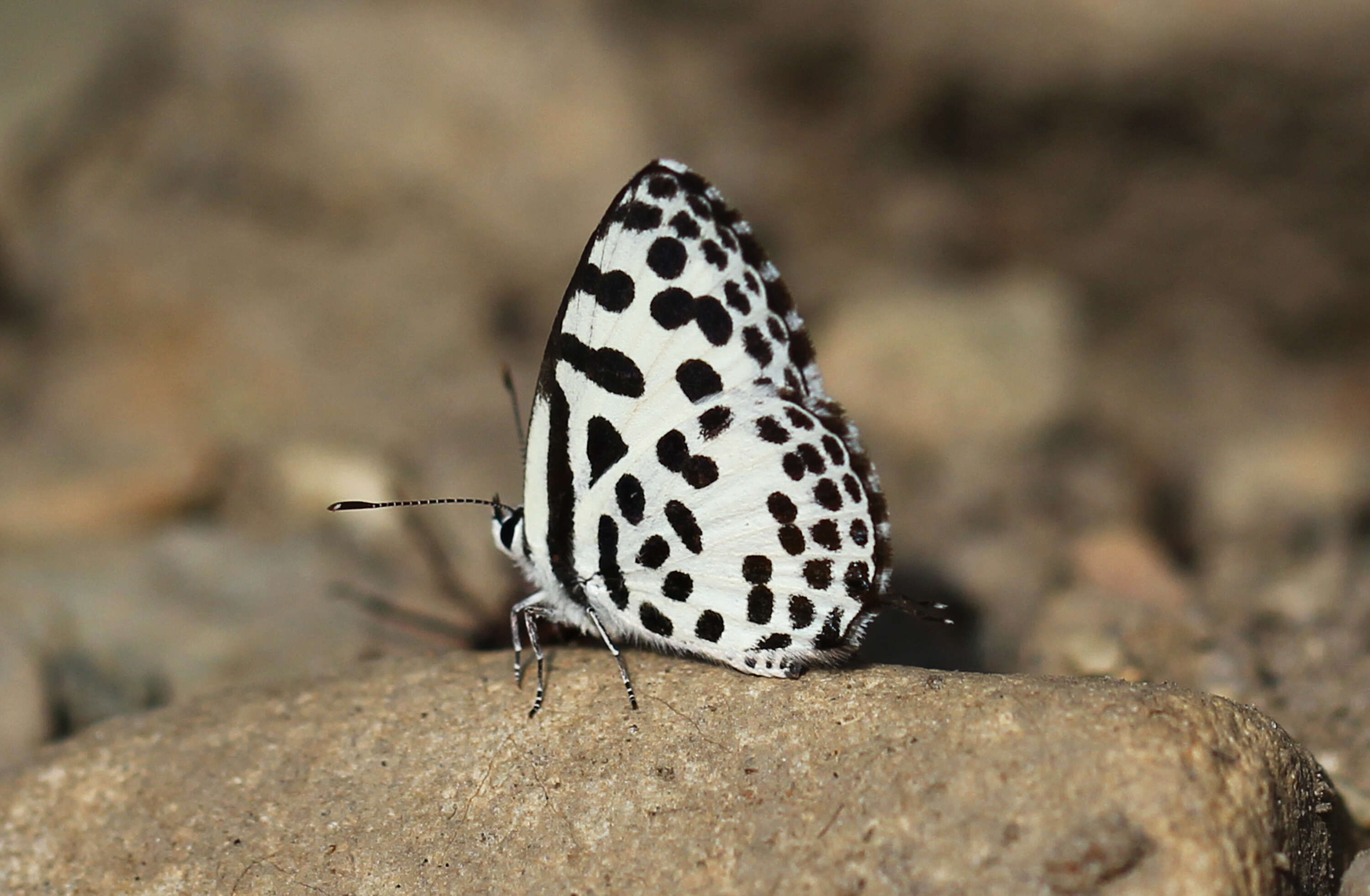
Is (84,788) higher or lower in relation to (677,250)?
lower

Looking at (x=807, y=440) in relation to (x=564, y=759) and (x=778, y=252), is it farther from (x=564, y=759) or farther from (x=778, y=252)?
(x=778, y=252)

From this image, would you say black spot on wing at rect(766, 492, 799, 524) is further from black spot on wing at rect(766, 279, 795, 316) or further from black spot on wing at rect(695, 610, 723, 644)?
black spot on wing at rect(766, 279, 795, 316)

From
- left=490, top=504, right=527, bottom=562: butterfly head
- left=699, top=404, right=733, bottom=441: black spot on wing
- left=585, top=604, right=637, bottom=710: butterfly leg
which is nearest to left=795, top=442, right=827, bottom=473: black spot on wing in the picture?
left=699, top=404, right=733, bottom=441: black spot on wing

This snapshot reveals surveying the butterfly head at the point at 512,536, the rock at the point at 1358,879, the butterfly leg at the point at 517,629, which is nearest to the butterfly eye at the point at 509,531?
the butterfly head at the point at 512,536

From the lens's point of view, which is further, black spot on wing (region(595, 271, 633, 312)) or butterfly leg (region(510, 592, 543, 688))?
butterfly leg (region(510, 592, 543, 688))

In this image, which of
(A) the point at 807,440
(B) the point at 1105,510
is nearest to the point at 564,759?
(A) the point at 807,440

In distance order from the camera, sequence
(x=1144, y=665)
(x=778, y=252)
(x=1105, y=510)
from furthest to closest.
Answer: (x=778, y=252)
(x=1105, y=510)
(x=1144, y=665)
